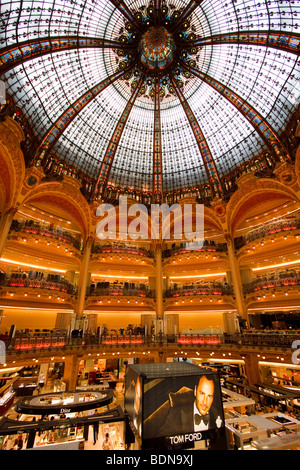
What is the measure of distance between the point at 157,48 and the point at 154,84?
3737mm

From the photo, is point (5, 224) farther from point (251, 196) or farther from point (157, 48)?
point (251, 196)

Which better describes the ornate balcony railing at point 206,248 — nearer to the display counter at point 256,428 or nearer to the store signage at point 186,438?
the display counter at point 256,428

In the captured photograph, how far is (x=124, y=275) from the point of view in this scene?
33.8m

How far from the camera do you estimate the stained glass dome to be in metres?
21.1

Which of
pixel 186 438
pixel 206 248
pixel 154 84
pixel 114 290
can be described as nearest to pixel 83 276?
pixel 114 290

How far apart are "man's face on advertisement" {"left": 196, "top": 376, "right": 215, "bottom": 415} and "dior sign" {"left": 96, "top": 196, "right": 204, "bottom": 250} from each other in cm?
2408

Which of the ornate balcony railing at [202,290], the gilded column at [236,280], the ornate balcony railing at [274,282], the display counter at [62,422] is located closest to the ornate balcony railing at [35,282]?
the display counter at [62,422]

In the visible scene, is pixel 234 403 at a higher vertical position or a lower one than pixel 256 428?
higher

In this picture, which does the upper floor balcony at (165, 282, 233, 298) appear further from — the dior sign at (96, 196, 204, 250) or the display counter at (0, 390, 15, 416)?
the display counter at (0, 390, 15, 416)

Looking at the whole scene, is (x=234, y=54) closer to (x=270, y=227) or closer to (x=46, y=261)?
(x=270, y=227)

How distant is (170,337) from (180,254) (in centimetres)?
1022

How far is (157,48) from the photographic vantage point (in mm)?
26469

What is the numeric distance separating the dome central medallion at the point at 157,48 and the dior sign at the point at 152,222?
53.8ft

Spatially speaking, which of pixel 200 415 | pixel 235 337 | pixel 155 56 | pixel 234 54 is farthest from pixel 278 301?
pixel 155 56
